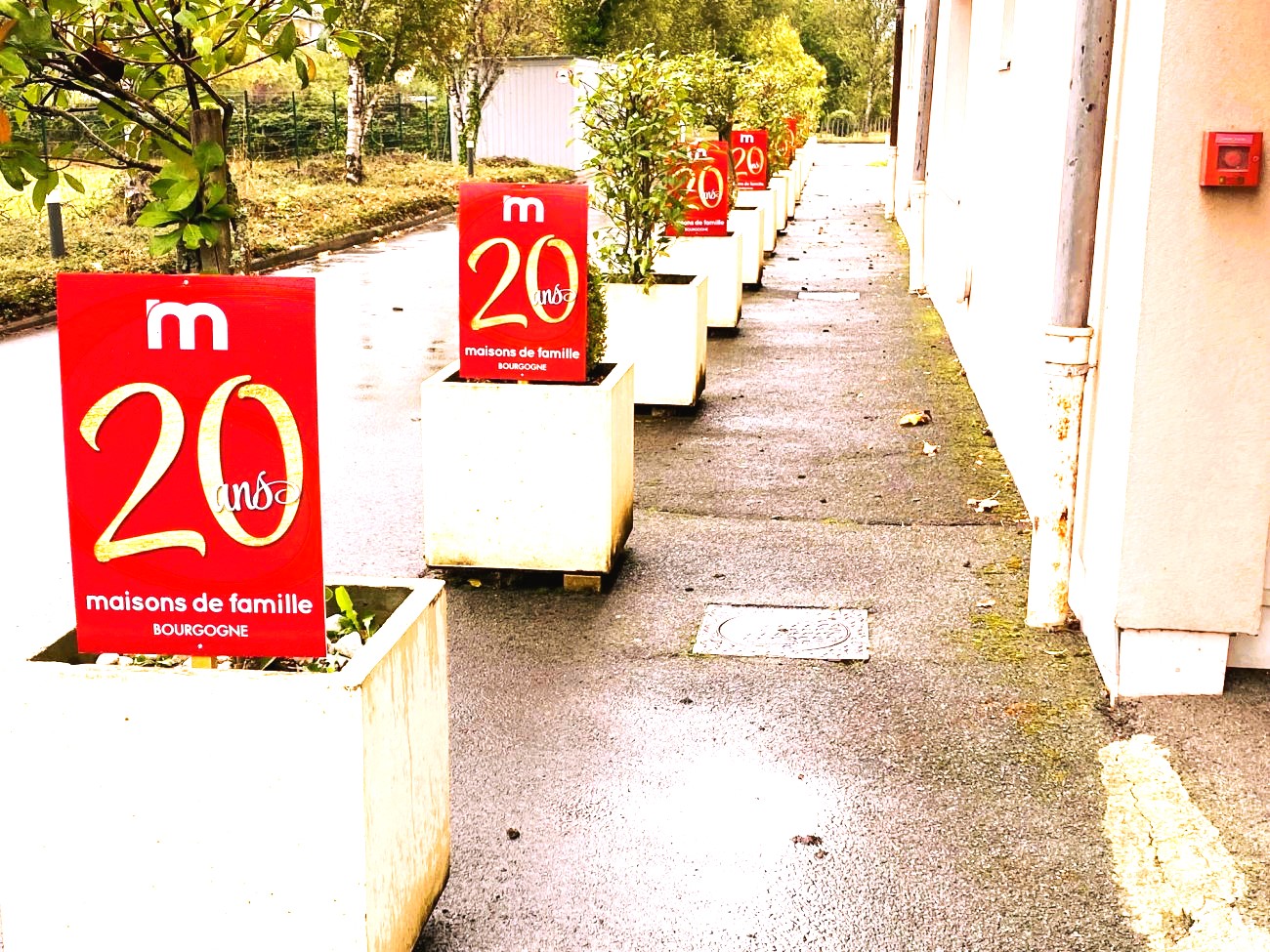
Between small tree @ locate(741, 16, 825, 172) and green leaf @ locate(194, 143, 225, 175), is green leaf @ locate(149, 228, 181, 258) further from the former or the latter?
small tree @ locate(741, 16, 825, 172)

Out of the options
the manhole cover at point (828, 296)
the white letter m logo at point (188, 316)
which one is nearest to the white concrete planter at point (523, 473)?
the white letter m logo at point (188, 316)

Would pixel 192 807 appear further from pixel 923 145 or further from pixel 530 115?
pixel 530 115

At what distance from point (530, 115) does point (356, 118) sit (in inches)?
565

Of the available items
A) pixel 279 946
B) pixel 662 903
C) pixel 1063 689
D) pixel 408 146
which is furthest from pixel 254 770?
pixel 408 146

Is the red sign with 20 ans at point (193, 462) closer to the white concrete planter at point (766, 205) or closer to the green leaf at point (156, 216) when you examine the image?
the green leaf at point (156, 216)

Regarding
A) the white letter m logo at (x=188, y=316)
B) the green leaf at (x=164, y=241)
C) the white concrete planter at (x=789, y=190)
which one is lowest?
the white concrete planter at (x=789, y=190)

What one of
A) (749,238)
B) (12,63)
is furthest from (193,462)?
(749,238)

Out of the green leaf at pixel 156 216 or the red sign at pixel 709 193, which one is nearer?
the green leaf at pixel 156 216

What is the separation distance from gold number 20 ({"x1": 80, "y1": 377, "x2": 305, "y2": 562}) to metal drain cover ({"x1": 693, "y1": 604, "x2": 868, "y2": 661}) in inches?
113

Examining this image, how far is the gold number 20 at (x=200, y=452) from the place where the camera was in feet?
Answer: 10.8

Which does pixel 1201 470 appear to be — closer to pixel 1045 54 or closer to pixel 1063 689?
pixel 1063 689

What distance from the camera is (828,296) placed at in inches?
666

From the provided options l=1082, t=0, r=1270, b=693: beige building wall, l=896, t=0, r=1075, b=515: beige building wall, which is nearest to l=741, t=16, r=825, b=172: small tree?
l=896, t=0, r=1075, b=515: beige building wall

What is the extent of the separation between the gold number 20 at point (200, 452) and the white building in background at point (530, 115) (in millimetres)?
39156
